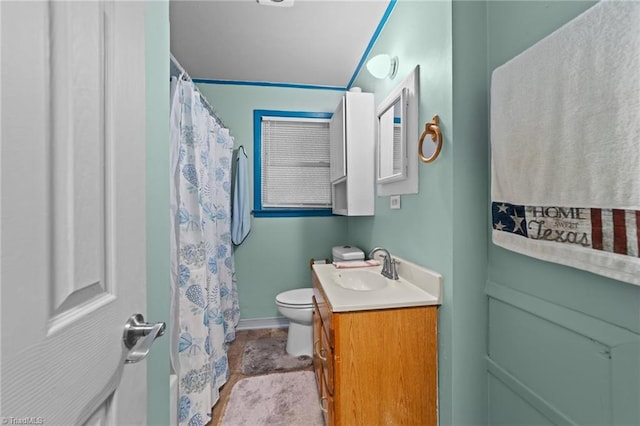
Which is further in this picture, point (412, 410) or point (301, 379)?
point (301, 379)

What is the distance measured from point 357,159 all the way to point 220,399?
1.79m

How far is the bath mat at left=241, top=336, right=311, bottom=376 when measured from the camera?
6.08ft

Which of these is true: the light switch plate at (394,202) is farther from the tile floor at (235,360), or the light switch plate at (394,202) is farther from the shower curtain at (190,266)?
the tile floor at (235,360)

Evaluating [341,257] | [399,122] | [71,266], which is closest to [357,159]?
[399,122]

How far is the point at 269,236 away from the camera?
2.54 meters

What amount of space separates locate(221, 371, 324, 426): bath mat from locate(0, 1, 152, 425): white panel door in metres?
1.12

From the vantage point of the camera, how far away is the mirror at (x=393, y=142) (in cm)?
136

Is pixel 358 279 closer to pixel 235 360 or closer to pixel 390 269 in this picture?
pixel 390 269

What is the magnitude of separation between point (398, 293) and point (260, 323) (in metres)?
1.79

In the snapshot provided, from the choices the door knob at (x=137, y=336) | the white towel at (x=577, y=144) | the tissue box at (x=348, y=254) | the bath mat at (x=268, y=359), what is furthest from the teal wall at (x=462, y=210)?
the bath mat at (x=268, y=359)

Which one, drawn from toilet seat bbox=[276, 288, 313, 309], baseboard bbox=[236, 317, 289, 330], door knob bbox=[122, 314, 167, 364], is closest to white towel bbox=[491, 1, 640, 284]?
door knob bbox=[122, 314, 167, 364]

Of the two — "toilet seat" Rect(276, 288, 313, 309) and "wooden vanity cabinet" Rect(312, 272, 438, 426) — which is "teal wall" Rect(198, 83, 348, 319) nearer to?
"toilet seat" Rect(276, 288, 313, 309)

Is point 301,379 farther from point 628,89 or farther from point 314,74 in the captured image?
point 314,74

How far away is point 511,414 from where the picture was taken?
92 cm
